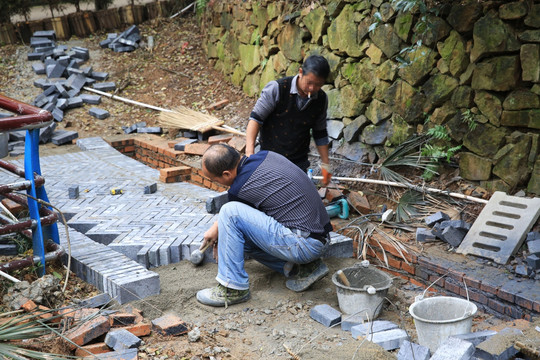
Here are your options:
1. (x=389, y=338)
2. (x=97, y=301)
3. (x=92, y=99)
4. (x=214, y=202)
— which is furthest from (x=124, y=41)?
(x=389, y=338)

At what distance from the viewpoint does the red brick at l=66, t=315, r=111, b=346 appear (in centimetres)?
330

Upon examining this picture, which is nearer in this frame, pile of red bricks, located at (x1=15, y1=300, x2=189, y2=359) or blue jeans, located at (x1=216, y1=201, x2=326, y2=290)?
pile of red bricks, located at (x1=15, y1=300, x2=189, y2=359)

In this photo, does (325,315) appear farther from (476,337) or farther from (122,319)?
(122,319)

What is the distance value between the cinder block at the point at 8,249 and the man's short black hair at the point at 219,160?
1.77 m

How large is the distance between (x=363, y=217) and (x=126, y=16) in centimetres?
936

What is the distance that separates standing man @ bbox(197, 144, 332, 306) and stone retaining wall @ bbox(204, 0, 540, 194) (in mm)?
2361

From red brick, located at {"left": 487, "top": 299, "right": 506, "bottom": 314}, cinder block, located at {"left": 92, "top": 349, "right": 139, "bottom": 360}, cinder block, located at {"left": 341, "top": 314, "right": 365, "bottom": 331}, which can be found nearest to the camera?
cinder block, located at {"left": 92, "top": 349, "right": 139, "bottom": 360}

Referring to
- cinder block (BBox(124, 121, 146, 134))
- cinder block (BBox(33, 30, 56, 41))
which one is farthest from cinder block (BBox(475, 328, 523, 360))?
cinder block (BBox(33, 30, 56, 41))

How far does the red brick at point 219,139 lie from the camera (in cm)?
802

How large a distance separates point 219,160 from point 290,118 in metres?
1.28

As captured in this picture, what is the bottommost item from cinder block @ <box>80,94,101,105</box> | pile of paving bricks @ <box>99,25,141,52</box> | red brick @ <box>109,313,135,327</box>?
red brick @ <box>109,313,135,327</box>

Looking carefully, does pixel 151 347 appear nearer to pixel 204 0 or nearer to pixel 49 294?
pixel 49 294

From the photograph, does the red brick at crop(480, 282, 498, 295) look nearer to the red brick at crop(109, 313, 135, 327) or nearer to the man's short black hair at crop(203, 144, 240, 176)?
the man's short black hair at crop(203, 144, 240, 176)

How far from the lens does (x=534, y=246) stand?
4.65m
